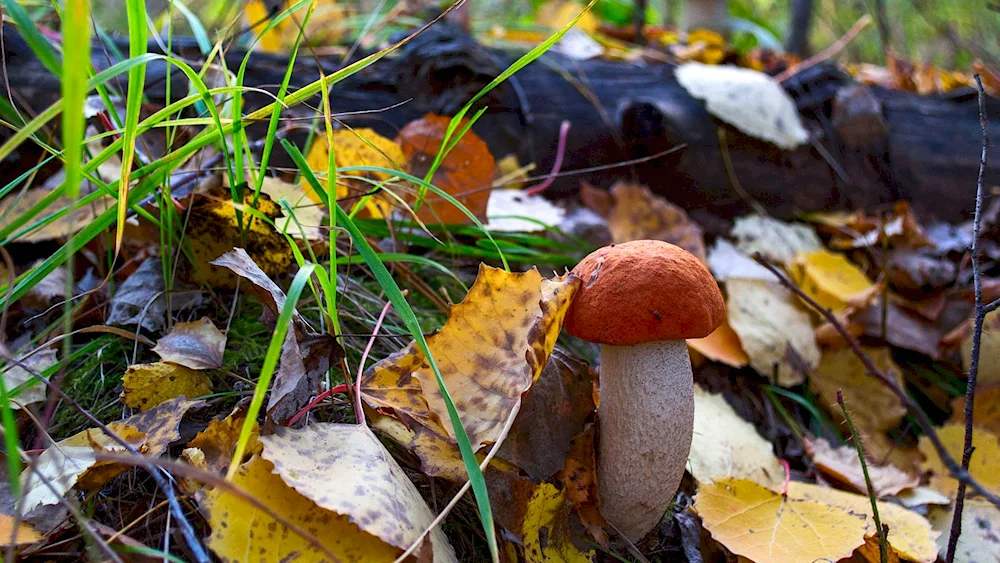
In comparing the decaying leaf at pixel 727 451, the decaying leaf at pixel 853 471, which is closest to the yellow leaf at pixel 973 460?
the decaying leaf at pixel 853 471

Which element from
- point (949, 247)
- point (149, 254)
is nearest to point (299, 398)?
point (149, 254)

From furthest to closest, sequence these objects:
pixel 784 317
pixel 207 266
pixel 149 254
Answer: pixel 784 317
pixel 149 254
pixel 207 266

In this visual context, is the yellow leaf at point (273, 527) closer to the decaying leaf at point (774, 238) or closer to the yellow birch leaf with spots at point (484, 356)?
the yellow birch leaf with spots at point (484, 356)

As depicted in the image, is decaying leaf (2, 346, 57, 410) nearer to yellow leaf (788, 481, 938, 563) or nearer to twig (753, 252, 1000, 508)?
twig (753, 252, 1000, 508)

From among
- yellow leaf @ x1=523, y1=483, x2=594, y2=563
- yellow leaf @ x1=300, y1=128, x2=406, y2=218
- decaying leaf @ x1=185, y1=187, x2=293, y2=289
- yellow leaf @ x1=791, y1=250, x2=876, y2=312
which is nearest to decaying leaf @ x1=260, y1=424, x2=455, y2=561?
yellow leaf @ x1=523, y1=483, x2=594, y2=563

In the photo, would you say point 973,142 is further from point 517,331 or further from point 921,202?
point 517,331

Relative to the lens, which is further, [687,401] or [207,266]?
[207,266]

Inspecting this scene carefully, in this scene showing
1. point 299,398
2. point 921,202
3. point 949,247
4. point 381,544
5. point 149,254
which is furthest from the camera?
point 921,202
